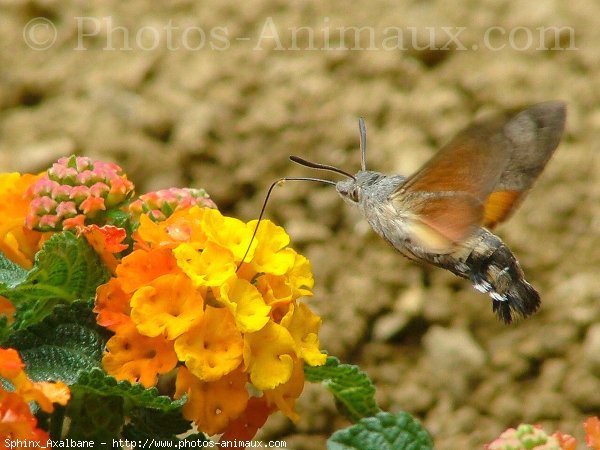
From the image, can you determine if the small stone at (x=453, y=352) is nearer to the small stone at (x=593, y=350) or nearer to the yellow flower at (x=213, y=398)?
the small stone at (x=593, y=350)

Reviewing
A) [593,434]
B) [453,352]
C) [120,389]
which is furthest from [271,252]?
[453,352]

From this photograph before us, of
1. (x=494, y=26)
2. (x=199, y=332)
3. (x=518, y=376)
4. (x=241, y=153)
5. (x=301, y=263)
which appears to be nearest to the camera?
(x=199, y=332)

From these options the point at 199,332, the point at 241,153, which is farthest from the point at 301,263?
the point at 241,153

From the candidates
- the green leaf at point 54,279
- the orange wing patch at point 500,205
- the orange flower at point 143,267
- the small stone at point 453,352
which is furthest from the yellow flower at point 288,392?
the small stone at point 453,352

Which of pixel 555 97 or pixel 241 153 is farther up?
pixel 555 97

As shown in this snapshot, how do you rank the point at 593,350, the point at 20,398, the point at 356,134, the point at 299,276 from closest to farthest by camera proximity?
the point at 20,398 < the point at 299,276 < the point at 593,350 < the point at 356,134

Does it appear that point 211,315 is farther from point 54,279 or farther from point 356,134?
point 356,134

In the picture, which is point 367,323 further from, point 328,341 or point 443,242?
point 443,242
